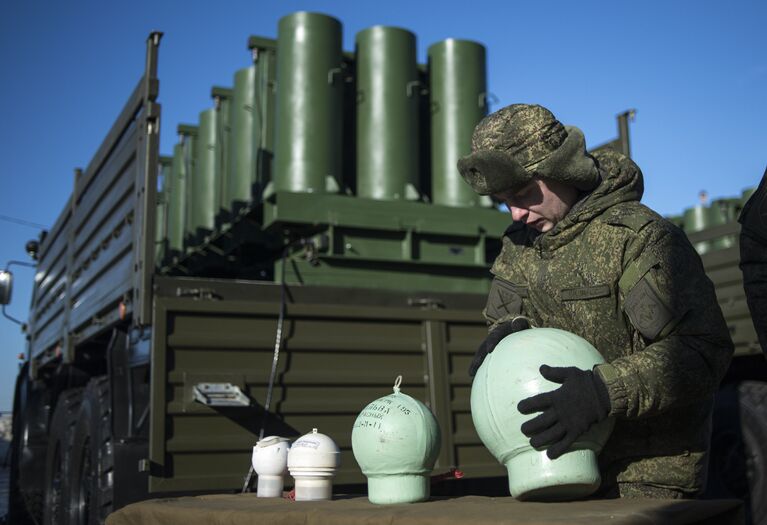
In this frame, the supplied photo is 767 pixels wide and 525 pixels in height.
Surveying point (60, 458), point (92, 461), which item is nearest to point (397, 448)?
point (92, 461)

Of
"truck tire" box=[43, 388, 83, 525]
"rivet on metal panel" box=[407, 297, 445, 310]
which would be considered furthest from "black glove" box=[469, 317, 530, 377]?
"truck tire" box=[43, 388, 83, 525]

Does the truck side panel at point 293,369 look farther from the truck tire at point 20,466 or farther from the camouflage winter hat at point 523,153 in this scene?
the truck tire at point 20,466

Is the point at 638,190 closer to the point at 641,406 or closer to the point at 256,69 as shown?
the point at 641,406

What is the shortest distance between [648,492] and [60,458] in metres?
5.42

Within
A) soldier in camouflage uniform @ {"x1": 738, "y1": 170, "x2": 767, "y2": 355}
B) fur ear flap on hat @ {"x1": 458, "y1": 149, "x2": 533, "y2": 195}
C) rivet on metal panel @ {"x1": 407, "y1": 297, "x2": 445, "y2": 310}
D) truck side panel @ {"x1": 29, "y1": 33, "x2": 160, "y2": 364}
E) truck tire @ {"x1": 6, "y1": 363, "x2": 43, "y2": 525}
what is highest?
truck side panel @ {"x1": 29, "y1": 33, "x2": 160, "y2": 364}

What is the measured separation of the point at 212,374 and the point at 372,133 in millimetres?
2368

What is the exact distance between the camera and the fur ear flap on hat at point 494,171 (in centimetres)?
214

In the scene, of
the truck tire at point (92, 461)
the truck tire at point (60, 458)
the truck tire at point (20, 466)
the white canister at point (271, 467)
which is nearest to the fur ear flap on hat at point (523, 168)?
the white canister at point (271, 467)

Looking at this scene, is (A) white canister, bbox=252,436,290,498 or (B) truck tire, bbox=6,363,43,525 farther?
(B) truck tire, bbox=6,363,43,525

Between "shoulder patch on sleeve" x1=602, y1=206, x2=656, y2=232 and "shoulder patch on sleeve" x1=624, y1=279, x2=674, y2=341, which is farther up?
"shoulder patch on sleeve" x1=602, y1=206, x2=656, y2=232

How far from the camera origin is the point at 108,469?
185 inches

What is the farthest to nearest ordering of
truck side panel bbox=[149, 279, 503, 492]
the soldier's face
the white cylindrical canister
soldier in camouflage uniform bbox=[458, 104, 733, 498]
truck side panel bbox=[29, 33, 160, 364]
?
1. truck side panel bbox=[29, 33, 160, 364]
2. truck side panel bbox=[149, 279, 503, 492]
3. the white cylindrical canister
4. the soldier's face
5. soldier in camouflage uniform bbox=[458, 104, 733, 498]

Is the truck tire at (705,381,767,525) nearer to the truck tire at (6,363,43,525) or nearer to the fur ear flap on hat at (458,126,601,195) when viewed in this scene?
the fur ear flap on hat at (458,126,601,195)

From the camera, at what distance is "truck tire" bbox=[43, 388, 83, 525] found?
599 cm
